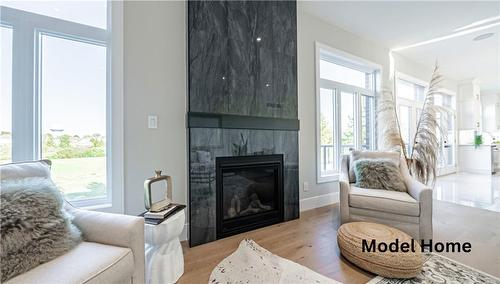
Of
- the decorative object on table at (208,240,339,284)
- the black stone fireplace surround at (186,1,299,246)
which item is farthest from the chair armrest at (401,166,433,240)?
the black stone fireplace surround at (186,1,299,246)

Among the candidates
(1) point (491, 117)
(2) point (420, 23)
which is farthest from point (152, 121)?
(1) point (491, 117)

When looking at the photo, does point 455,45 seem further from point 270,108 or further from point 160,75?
point 160,75

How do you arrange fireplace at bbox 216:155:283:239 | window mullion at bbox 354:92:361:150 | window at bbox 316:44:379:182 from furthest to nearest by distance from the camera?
window mullion at bbox 354:92:361:150 → window at bbox 316:44:379:182 → fireplace at bbox 216:155:283:239

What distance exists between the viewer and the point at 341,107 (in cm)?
394

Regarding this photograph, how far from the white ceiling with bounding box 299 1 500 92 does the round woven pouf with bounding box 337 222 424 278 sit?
290cm

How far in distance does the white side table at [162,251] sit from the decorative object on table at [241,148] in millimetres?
1035

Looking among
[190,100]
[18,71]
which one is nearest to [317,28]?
[190,100]

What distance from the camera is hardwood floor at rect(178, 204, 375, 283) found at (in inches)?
68.7

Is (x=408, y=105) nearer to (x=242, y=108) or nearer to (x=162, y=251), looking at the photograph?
(x=242, y=108)

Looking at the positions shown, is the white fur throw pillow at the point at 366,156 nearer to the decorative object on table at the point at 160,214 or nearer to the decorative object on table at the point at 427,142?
the decorative object on table at the point at 427,142

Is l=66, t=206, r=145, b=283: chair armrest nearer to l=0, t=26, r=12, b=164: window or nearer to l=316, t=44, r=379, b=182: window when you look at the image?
l=0, t=26, r=12, b=164: window

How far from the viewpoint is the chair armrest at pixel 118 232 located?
1.26m

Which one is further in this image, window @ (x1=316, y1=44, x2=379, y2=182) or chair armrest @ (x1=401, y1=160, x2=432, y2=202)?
window @ (x1=316, y1=44, x2=379, y2=182)

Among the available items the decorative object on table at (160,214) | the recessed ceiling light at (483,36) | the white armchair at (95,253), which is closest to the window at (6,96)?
the white armchair at (95,253)
